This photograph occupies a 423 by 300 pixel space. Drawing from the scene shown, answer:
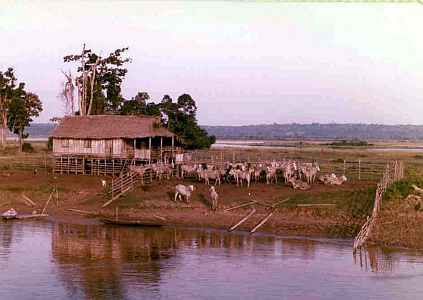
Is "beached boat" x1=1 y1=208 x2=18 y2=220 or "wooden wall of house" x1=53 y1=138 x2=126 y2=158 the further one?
"wooden wall of house" x1=53 y1=138 x2=126 y2=158

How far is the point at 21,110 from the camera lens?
81.6 m

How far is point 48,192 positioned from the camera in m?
46.3

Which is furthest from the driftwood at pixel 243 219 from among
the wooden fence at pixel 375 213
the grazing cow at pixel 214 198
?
the wooden fence at pixel 375 213

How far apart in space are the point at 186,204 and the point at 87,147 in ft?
42.3

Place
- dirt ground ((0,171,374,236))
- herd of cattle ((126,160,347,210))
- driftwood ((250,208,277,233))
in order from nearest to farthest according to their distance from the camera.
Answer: driftwood ((250,208,277,233))
dirt ground ((0,171,374,236))
herd of cattle ((126,160,347,210))

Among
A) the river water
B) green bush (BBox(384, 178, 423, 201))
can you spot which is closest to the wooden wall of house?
the river water

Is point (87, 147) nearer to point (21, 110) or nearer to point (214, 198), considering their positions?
point (214, 198)

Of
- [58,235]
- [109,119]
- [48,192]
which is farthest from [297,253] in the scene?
[109,119]

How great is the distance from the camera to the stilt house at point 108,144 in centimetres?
5084

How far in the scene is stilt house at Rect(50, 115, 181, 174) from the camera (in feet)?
167

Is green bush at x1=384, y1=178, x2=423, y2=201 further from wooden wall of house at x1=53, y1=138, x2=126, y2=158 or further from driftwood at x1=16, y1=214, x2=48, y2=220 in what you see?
wooden wall of house at x1=53, y1=138, x2=126, y2=158

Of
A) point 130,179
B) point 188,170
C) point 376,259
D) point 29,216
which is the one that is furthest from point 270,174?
point 376,259

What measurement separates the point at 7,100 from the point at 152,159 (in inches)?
1377

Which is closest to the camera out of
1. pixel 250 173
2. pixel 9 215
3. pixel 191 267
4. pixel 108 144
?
pixel 191 267
